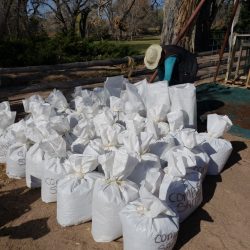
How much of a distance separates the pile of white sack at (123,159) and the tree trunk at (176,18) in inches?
115

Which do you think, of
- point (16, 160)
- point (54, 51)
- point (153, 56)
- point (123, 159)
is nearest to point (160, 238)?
point (123, 159)

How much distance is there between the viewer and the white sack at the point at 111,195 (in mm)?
2443

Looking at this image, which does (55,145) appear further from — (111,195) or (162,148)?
(162,148)

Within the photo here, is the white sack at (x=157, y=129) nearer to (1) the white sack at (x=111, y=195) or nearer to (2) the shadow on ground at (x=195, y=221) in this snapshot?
(2) the shadow on ground at (x=195, y=221)

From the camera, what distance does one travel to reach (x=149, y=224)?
7.25 feet

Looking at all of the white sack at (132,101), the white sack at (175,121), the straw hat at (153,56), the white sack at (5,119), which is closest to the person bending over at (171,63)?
the straw hat at (153,56)

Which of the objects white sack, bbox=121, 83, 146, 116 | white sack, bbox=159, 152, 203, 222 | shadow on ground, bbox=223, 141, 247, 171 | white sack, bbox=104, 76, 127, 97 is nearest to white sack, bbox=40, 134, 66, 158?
white sack, bbox=159, 152, 203, 222

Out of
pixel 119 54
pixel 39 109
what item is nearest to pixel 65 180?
pixel 39 109

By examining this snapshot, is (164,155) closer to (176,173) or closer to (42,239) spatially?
(176,173)

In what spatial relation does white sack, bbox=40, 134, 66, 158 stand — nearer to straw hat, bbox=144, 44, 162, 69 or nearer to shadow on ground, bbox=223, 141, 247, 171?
shadow on ground, bbox=223, 141, 247, 171

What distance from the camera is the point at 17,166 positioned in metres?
3.45

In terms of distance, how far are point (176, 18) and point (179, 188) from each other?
15.8 ft

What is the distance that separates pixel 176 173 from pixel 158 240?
613mm

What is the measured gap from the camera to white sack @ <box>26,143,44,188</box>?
3202 millimetres
